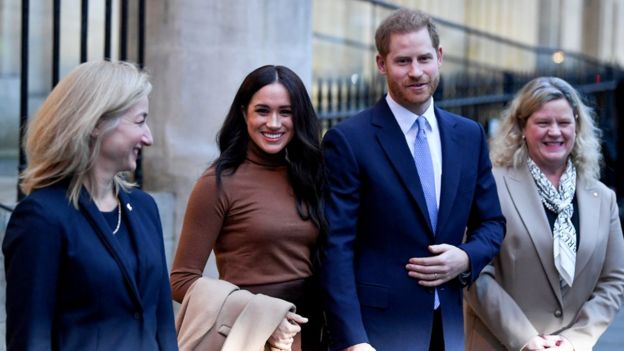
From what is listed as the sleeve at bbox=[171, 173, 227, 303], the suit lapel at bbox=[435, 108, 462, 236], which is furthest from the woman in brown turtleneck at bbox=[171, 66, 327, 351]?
the suit lapel at bbox=[435, 108, 462, 236]

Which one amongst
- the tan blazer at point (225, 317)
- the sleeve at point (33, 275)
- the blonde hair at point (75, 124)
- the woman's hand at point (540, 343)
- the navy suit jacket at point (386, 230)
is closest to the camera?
the sleeve at point (33, 275)

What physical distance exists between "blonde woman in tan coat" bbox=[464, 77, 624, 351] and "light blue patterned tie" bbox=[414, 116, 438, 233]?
70cm

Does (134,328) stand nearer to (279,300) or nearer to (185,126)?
(279,300)

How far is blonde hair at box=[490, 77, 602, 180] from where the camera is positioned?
5.36m

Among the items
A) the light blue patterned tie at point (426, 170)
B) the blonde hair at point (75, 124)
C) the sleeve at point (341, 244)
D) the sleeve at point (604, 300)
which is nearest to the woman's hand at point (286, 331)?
the sleeve at point (341, 244)

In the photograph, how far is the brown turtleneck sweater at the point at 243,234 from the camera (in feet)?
14.9

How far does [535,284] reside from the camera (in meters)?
5.30

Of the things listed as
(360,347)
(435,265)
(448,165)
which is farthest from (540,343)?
(360,347)

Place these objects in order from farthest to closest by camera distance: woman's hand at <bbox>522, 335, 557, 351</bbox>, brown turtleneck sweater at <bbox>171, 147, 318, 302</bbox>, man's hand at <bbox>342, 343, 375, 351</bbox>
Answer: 1. woman's hand at <bbox>522, 335, 557, 351</bbox>
2. brown turtleneck sweater at <bbox>171, 147, 318, 302</bbox>
3. man's hand at <bbox>342, 343, 375, 351</bbox>

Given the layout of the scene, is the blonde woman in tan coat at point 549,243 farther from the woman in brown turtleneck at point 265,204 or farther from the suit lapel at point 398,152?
the woman in brown turtleneck at point 265,204

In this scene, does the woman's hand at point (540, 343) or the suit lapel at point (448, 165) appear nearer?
the suit lapel at point (448, 165)

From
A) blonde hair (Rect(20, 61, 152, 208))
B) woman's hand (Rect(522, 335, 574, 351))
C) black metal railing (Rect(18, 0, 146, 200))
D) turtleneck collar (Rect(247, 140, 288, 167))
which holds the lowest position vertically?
woman's hand (Rect(522, 335, 574, 351))

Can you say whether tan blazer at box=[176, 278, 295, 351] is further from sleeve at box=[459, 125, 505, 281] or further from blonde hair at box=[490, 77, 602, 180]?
blonde hair at box=[490, 77, 602, 180]

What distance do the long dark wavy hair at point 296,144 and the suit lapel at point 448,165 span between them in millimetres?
480
